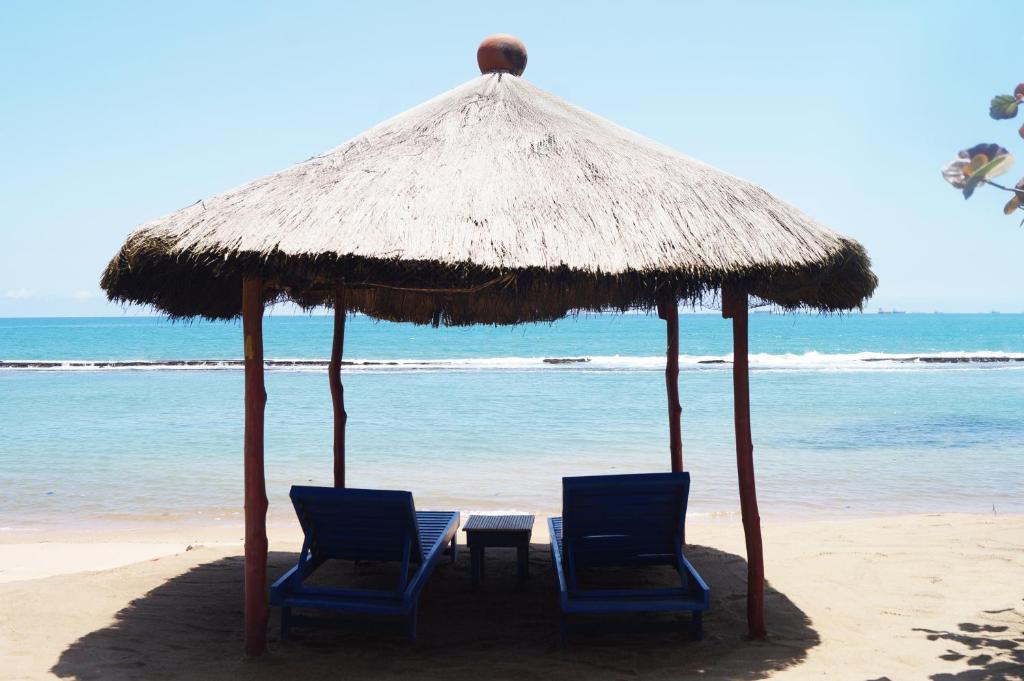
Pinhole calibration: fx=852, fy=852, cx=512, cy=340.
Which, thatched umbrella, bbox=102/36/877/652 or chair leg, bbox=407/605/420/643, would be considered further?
chair leg, bbox=407/605/420/643

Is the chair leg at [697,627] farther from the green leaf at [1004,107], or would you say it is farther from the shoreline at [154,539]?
the green leaf at [1004,107]

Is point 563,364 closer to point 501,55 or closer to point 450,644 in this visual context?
point 501,55

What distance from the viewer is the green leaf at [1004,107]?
227 centimetres

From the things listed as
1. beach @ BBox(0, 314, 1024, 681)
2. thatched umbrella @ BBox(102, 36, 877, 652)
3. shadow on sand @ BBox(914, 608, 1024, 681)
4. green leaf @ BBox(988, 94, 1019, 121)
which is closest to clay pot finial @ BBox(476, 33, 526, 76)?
thatched umbrella @ BBox(102, 36, 877, 652)

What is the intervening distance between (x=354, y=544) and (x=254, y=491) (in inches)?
23.1

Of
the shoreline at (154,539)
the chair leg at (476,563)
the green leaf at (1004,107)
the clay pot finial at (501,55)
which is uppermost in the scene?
the clay pot finial at (501,55)

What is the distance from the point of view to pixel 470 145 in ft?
14.6

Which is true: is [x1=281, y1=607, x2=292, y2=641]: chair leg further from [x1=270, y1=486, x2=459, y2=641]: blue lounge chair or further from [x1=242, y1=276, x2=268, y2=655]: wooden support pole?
[x1=242, y1=276, x2=268, y2=655]: wooden support pole

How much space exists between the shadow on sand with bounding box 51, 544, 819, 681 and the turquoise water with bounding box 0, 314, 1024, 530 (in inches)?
120

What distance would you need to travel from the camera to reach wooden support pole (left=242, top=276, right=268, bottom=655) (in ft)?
12.8

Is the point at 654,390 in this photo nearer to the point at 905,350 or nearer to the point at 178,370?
the point at 178,370

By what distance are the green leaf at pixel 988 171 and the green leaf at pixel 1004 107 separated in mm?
282

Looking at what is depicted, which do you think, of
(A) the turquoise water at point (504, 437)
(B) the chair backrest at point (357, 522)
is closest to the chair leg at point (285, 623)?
(B) the chair backrest at point (357, 522)

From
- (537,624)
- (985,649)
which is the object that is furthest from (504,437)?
(985,649)
